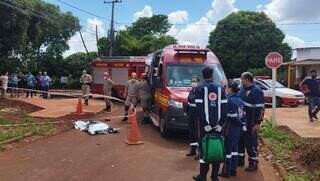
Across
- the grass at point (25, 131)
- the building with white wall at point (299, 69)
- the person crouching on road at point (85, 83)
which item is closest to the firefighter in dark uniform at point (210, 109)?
the grass at point (25, 131)

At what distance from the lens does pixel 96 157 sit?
1232 cm

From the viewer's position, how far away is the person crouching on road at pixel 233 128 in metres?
10.0

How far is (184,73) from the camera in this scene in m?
15.7

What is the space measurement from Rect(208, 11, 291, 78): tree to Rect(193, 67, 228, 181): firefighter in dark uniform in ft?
167

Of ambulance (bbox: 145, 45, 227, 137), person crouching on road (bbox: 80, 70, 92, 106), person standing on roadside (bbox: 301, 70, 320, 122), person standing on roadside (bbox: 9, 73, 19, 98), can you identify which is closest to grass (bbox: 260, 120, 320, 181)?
person standing on roadside (bbox: 301, 70, 320, 122)

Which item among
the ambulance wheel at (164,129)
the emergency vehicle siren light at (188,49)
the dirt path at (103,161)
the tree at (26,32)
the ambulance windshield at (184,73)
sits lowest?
the dirt path at (103,161)

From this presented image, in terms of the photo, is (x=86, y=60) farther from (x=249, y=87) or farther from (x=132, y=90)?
(x=249, y=87)

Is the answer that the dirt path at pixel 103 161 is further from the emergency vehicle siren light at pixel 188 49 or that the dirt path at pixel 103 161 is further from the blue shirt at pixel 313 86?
the blue shirt at pixel 313 86

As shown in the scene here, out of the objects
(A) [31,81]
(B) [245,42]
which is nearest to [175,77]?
(A) [31,81]

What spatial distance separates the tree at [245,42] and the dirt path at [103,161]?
45.7 m

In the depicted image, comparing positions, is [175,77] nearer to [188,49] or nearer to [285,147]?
[188,49]

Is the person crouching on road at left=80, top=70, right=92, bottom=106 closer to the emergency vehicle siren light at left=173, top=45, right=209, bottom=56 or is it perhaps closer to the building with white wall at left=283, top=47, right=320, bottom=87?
the emergency vehicle siren light at left=173, top=45, right=209, bottom=56

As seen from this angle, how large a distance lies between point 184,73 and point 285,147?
3.76 m

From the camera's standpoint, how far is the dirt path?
1033 cm
